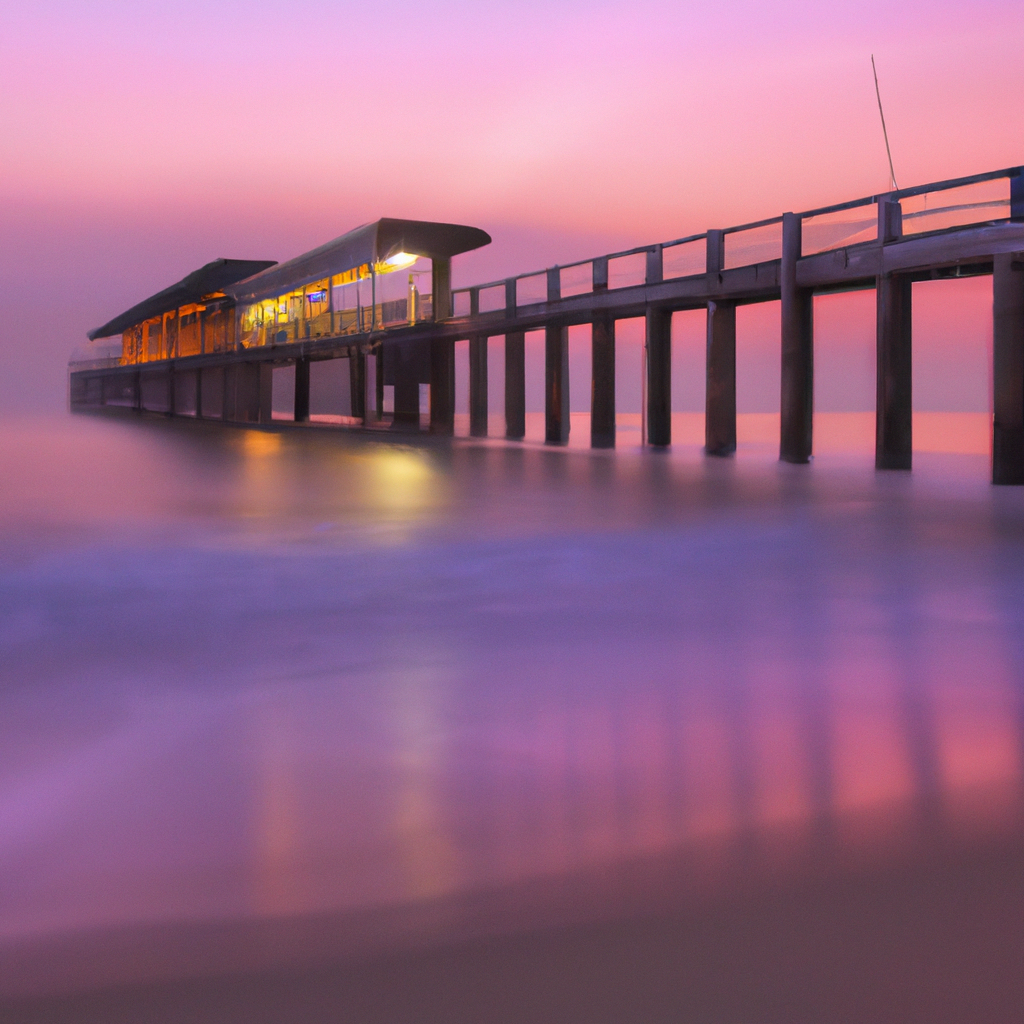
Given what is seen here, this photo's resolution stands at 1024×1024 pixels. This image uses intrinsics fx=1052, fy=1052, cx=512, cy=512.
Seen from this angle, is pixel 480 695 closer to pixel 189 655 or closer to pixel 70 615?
pixel 189 655

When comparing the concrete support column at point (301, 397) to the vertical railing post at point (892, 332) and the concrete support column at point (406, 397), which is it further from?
the vertical railing post at point (892, 332)

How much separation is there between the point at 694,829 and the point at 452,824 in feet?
2.00

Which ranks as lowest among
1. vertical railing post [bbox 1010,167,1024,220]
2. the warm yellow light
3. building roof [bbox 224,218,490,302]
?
vertical railing post [bbox 1010,167,1024,220]

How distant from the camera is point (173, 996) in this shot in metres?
1.90

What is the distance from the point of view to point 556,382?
24531mm

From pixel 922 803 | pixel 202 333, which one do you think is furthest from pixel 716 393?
pixel 202 333

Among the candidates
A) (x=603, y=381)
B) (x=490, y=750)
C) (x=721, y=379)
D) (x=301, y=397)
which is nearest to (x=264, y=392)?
(x=301, y=397)

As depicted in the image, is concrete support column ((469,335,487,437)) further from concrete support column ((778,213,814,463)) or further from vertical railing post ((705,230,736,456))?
concrete support column ((778,213,814,463))

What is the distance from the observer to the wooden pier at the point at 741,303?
12.5m

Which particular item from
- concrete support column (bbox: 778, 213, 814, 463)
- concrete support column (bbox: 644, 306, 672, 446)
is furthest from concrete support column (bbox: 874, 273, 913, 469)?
concrete support column (bbox: 644, 306, 672, 446)

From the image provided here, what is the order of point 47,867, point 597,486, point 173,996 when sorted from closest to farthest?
1. point 173,996
2. point 47,867
3. point 597,486

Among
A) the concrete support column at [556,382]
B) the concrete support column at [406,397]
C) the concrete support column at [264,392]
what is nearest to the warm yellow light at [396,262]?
the concrete support column at [406,397]

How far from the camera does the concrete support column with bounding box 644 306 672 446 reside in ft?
66.8

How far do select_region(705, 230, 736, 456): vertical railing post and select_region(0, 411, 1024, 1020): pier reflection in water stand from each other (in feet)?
36.6
